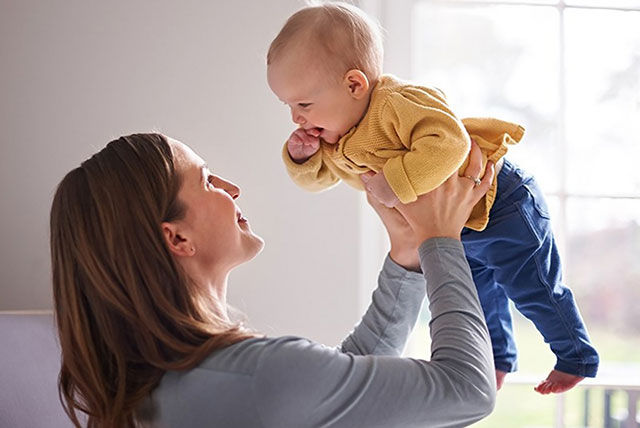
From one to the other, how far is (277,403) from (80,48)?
129cm

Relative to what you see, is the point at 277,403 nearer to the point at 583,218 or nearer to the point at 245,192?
the point at 245,192

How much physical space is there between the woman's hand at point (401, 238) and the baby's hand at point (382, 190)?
Answer: 0.15 ft

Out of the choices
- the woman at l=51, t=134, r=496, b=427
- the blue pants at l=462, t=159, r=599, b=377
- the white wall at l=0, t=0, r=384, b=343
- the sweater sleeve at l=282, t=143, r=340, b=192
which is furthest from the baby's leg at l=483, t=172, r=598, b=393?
the white wall at l=0, t=0, r=384, b=343

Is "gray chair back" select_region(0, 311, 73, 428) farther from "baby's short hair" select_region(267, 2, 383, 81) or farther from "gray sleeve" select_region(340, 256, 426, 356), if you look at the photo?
"baby's short hair" select_region(267, 2, 383, 81)

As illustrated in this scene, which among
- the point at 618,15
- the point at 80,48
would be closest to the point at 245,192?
the point at 80,48

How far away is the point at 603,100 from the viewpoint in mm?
2371

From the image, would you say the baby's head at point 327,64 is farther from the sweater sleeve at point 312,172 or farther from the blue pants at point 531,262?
the blue pants at point 531,262

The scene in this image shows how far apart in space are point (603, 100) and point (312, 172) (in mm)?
1103

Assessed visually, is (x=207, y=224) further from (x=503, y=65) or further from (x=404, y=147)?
(x=503, y=65)

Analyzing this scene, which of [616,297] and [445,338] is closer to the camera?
[445,338]

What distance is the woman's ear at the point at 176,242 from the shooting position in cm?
130

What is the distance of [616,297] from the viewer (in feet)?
7.77

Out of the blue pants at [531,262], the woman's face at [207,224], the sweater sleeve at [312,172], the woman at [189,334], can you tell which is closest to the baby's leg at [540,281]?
the blue pants at [531,262]

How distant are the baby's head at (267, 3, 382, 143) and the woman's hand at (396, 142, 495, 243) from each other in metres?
0.21
